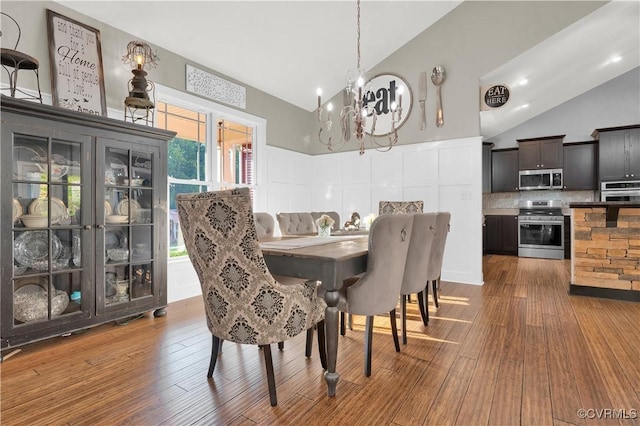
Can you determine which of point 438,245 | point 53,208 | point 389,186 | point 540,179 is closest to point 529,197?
point 540,179

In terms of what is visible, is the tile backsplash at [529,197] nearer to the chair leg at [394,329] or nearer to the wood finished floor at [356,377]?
the wood finished floor at [356,377]

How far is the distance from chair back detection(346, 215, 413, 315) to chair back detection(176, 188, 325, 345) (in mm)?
361

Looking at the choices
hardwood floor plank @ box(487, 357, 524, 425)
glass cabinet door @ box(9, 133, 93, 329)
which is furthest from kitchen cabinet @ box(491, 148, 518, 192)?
glass cabinet door @ box(9, 133, 93, 329)

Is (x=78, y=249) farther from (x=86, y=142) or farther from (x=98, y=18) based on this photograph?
(x=98, y=18)

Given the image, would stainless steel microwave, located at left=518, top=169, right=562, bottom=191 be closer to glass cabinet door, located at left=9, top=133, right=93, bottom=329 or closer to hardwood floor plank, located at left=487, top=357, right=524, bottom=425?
hardwood floor plank, located at left=487, top=357, right=524, bottom=425

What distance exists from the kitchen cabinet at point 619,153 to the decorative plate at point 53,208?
7.84 metres

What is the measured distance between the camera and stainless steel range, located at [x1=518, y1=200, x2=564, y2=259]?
6.25 metres

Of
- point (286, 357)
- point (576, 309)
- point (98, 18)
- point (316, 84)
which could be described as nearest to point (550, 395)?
point (286, 357)

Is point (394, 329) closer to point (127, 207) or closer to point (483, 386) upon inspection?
point (483, 386)

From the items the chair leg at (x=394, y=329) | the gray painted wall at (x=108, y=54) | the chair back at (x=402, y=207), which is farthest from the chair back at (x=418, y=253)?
the gray painted wall at (x=108, y=54)

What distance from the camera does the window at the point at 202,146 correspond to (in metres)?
3.69

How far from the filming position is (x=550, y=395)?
1.70 m

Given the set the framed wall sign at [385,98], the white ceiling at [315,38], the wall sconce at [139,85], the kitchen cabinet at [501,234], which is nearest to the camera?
the wall sconce at [139,85]

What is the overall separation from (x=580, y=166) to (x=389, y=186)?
13.5ft
